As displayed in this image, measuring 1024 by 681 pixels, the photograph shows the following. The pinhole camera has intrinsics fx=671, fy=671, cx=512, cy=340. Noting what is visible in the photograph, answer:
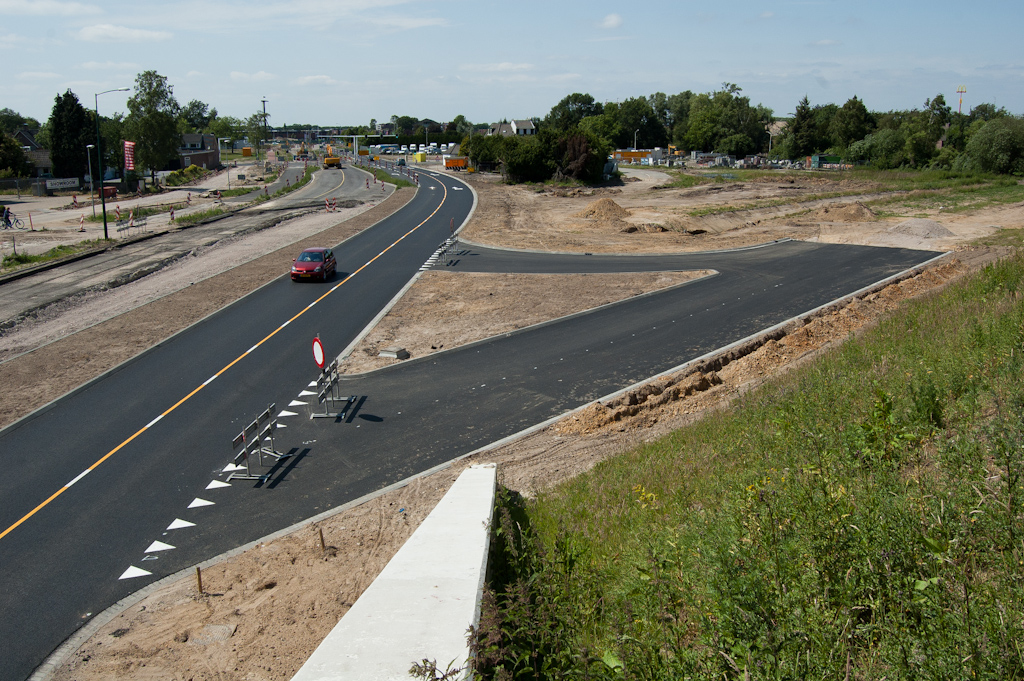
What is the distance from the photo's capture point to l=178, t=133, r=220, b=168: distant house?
10322 cm

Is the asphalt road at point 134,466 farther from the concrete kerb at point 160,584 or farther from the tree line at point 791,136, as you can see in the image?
the tree line at point 791,136

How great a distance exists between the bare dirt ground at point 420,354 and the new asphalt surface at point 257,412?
0.79m

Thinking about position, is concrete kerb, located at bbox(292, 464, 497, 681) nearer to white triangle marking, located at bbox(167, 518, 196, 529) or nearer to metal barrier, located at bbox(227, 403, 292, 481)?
white triangle marking, located at bbox(167, 518, 196, 529)

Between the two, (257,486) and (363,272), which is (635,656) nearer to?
(257,486)

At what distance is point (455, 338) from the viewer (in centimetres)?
2188

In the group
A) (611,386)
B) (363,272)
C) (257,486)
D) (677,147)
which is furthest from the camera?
(677,147)

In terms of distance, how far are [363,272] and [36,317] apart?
41.8ft

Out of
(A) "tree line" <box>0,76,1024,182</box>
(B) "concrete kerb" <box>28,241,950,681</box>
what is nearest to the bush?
(A) "tree line" <box>0,76,1024,182</box>

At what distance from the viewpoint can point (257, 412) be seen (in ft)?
53.9

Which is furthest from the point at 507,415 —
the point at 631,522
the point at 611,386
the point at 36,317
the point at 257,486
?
the point at 36,317

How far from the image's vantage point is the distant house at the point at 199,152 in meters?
103

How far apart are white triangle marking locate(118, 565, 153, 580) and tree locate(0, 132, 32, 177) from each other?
275 ft

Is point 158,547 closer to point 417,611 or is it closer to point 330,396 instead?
point 417,611

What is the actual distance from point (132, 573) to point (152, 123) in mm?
82317
